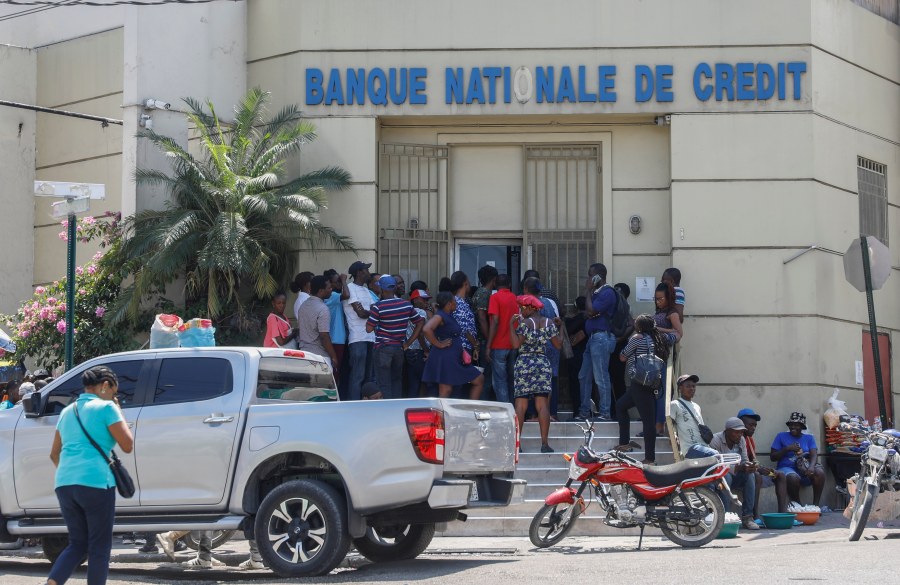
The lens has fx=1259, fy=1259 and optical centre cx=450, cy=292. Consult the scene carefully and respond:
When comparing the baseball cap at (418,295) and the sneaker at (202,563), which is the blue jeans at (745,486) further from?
the sneaker at (202,563)

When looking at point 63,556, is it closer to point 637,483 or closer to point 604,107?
point 637,483

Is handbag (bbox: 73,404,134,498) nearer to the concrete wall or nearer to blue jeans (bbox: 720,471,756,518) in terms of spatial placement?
blue jeans (bbox: 720,471,756,518)

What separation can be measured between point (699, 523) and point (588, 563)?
1.84 metres

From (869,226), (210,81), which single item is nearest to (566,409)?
(869,226)

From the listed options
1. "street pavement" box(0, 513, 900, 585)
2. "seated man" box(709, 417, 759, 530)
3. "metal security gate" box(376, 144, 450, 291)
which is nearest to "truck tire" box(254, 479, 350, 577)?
"street pavement" box(0, 513, 900, 585)

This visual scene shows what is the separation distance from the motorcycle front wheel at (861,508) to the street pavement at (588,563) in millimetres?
184

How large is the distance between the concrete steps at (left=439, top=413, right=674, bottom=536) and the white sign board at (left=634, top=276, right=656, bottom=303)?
6.75ft

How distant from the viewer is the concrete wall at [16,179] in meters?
19.7

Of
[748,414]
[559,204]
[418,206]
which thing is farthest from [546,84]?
[748,414]

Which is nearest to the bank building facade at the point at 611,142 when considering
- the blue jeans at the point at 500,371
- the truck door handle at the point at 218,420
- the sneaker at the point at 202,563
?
the blue jeans at the point at 500,371

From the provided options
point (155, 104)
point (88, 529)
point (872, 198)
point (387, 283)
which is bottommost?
point (88, 529)

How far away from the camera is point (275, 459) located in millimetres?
9852

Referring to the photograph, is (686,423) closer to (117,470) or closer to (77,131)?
(117,470)

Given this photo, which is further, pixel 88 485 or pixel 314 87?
pixel 314 87
